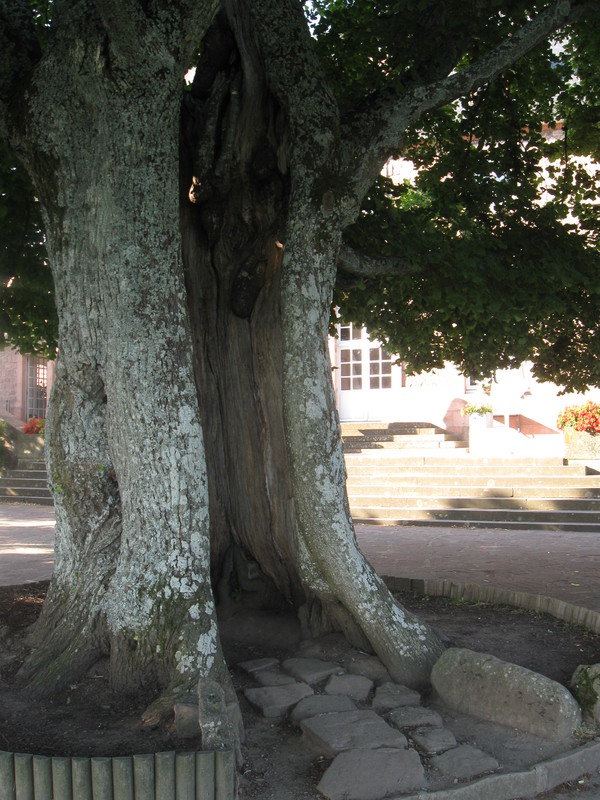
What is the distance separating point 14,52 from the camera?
4957mm

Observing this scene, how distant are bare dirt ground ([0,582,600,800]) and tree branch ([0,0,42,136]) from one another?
330cm

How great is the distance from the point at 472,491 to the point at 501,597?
645 centimetres

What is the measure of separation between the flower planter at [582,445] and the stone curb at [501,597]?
7.44 m

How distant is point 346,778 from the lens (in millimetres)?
3273

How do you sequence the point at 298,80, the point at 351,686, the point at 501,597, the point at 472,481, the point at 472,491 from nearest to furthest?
the point at 351,686
the point at 298,80
the point at 501,597
the point at 472,491
the point at 472,481

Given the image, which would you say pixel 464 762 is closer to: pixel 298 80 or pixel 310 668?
pixel 310 668

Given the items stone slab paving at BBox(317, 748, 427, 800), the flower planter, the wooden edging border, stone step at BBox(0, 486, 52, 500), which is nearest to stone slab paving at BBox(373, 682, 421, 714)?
stone slab paving at BBox(317, 748, 427, 800)

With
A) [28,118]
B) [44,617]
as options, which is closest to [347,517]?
[44,617]

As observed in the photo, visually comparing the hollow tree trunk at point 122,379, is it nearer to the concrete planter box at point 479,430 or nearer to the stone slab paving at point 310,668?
the stone slab paving at point 310,668

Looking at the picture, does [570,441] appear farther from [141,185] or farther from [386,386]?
[141,185]

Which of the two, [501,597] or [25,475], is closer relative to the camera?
[501,597]

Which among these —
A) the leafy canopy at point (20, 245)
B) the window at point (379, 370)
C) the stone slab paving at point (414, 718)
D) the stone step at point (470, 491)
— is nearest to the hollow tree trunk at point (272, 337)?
the stone slab paving at point (414, 718)

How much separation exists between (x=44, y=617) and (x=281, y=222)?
295 centimetres

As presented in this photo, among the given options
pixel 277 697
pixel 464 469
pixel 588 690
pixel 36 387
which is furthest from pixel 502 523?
pixel 36 387
